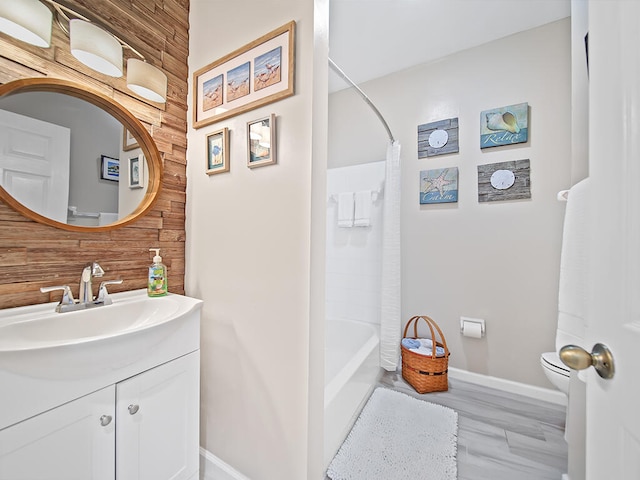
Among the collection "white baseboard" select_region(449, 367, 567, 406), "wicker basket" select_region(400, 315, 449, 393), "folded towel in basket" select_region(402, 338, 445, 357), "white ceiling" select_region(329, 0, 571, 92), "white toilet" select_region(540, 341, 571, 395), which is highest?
"white ceiling" select_region(329, 0, 571, 92)

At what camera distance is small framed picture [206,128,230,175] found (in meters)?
1.25

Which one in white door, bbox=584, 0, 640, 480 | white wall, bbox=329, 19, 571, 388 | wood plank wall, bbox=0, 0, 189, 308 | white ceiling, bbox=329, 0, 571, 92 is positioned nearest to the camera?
white door, bbox=584, 0, 640, 480

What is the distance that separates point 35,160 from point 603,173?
173 centimetres

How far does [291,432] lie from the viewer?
1.04m

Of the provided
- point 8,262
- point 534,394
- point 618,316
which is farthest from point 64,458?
point 534,394

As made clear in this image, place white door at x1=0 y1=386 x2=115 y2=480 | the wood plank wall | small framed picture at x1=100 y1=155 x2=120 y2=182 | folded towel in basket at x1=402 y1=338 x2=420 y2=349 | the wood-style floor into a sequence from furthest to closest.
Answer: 1. folded towel in basket at x1=402 y1=338 x2=420 y2=349
2. the wood-style floor
3. small framed picture at x1=100 y1=155 x2=120 y2=182
4. the wood plank wall
5. white door at x1=0 y1=386 x2=115 y2=480

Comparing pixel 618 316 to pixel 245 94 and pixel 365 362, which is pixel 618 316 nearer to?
pixel 245 94

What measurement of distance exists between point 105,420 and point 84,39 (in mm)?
1376

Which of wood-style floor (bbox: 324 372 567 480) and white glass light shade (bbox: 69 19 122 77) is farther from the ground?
white glass light shade (bbox: 69 19 122 77)

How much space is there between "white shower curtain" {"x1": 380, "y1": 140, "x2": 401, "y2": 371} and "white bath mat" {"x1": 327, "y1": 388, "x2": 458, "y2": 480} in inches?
15.5

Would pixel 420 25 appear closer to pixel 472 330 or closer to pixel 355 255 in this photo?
pixel 355 255

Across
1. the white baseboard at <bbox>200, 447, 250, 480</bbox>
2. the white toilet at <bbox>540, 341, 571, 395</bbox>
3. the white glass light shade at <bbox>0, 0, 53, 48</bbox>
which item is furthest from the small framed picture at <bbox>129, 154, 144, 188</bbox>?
the white toilet at <bbox>540, 341, 571, 395</bbox>

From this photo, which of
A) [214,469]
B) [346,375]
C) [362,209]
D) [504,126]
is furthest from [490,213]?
[214,469]

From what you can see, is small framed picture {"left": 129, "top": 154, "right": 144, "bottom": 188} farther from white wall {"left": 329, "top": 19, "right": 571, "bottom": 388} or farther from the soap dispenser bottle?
white wall {"left": 329, "top": 19, "right": 571, "bottom": 388}
